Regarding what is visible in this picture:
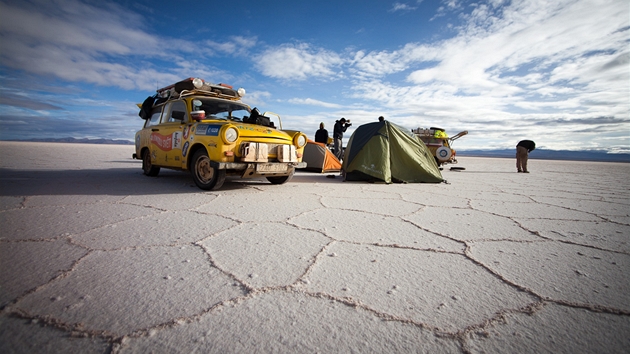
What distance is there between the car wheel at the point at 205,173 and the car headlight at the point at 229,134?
469mm

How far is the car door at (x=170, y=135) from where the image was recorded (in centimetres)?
459

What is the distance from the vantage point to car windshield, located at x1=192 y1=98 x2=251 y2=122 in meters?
4.66

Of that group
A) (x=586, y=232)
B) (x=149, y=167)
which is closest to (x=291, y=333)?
(x=586, y=232)

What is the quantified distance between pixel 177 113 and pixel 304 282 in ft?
13.7

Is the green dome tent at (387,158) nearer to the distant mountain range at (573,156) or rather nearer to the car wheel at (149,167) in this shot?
the car wheel at (149,167)

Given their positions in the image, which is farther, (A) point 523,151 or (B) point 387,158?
(A) point 523,151

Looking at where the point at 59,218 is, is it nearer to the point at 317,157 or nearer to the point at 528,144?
the point at 317,157

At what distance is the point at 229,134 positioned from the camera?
12.6 feet

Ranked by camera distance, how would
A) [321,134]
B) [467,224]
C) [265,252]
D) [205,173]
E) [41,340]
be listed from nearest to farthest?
1. [41,340]
2. [265,252]
3. [467,224]
4. [205,173]
5. [321,134]

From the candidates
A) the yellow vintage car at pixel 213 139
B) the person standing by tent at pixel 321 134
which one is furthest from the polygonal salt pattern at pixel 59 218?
the person standing by tent at pixel 321 134

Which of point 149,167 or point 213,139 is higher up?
point 213,139

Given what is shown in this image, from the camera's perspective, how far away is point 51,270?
150 centimetres

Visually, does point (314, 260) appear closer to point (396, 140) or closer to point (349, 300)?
point (349, 300)

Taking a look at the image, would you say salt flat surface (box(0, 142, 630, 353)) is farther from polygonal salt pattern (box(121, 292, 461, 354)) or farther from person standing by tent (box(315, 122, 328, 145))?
person standing by tent (box(315, 122, 328, 145))
